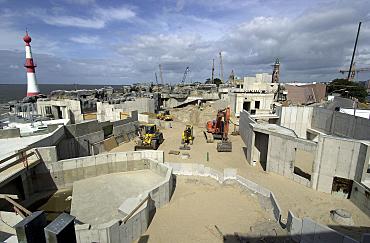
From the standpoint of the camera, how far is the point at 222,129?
24.9m

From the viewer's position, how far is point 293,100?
39.0 metres

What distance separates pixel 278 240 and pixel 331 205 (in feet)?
16.5

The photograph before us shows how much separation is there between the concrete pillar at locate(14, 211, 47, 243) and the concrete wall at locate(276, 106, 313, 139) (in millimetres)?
26423

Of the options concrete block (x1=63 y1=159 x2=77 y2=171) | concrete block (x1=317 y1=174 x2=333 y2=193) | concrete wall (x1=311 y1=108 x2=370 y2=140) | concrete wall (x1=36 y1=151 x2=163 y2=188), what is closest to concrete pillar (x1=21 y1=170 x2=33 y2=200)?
concrete wall (x1=36 y1=151 x2=163 y2=188)

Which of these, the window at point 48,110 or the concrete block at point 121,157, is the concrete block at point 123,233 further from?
the window at point 48,110

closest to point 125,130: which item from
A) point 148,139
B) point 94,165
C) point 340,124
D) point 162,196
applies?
point 148,139

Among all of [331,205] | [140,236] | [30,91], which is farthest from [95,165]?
[30,91]

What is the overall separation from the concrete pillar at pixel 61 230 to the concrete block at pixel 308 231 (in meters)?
9.64

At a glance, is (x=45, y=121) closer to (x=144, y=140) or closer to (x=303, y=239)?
(x=144, y=140)

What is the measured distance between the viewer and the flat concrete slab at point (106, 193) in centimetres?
1174

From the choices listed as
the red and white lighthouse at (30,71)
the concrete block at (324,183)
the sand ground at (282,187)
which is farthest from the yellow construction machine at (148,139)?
the red and white lighthouse at (30,71)

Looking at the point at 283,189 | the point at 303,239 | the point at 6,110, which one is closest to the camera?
the point at 303,239

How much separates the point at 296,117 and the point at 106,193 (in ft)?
72.4

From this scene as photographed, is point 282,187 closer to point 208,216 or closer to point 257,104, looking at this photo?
point 208,216
